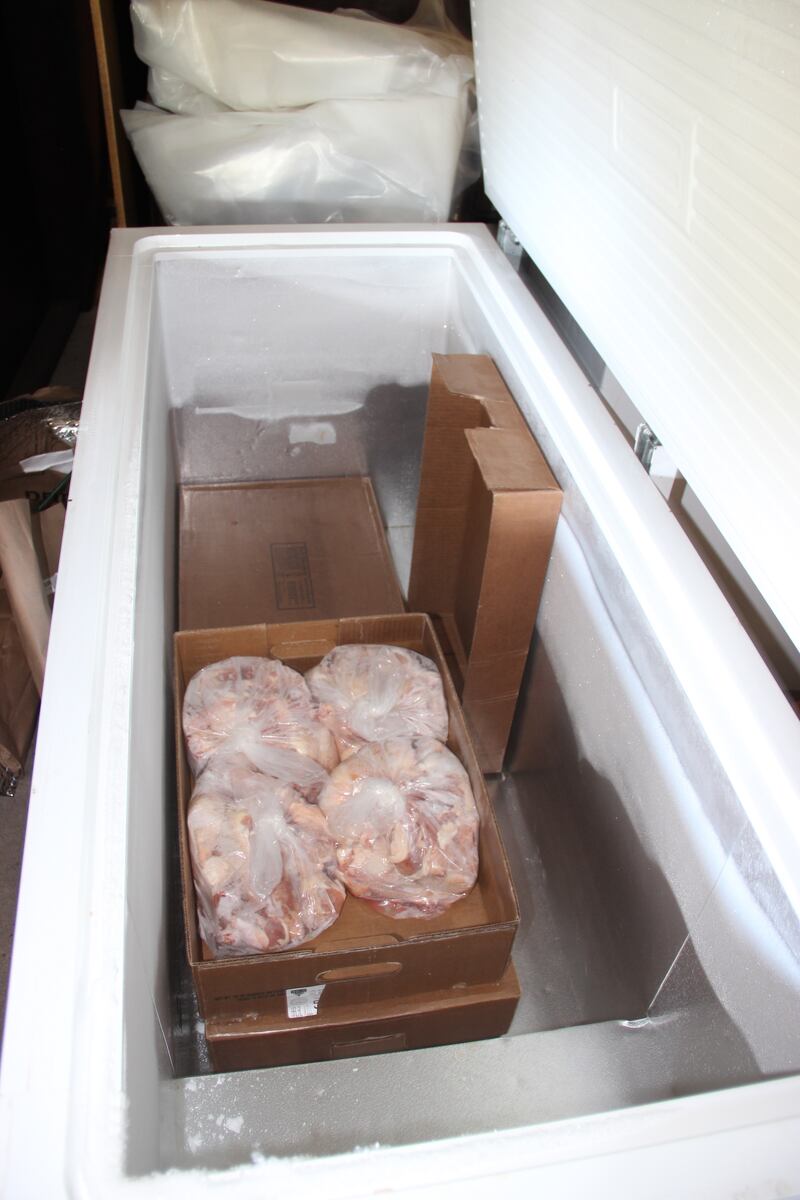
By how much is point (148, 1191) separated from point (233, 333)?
1472 mm

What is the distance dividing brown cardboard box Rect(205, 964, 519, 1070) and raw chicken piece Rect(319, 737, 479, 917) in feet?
0.35

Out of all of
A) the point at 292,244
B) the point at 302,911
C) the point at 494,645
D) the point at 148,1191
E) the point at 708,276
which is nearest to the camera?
the point at 148,1191

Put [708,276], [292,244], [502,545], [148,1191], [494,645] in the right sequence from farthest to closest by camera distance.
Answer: [292,244] < [494,645] < [502,545] < [708,276] < [148,1191]

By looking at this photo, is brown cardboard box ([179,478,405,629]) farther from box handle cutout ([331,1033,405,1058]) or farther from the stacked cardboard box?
box handle cutout ([331,1033,405,1058])

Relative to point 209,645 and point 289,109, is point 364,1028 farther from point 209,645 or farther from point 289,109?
point 289,109

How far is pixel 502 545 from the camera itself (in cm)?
114

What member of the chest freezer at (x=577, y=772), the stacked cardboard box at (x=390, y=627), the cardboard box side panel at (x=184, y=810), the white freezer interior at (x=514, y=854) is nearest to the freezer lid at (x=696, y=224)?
the chest freezer at (x=577, y=772)

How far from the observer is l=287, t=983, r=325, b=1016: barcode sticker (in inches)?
36.2

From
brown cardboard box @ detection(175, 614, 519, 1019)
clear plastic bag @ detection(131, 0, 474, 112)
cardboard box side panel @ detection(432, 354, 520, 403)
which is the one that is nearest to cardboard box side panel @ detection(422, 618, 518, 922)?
brown cardboard box @ detection(175, 614, 519, 1019)

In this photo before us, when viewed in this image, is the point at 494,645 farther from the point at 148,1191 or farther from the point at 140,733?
the point at 148,1191

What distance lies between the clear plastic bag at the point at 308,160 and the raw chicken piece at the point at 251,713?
1007mm

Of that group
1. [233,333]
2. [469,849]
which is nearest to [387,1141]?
[469,849]

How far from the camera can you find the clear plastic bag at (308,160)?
1.64 m

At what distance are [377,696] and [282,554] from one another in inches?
21.1
